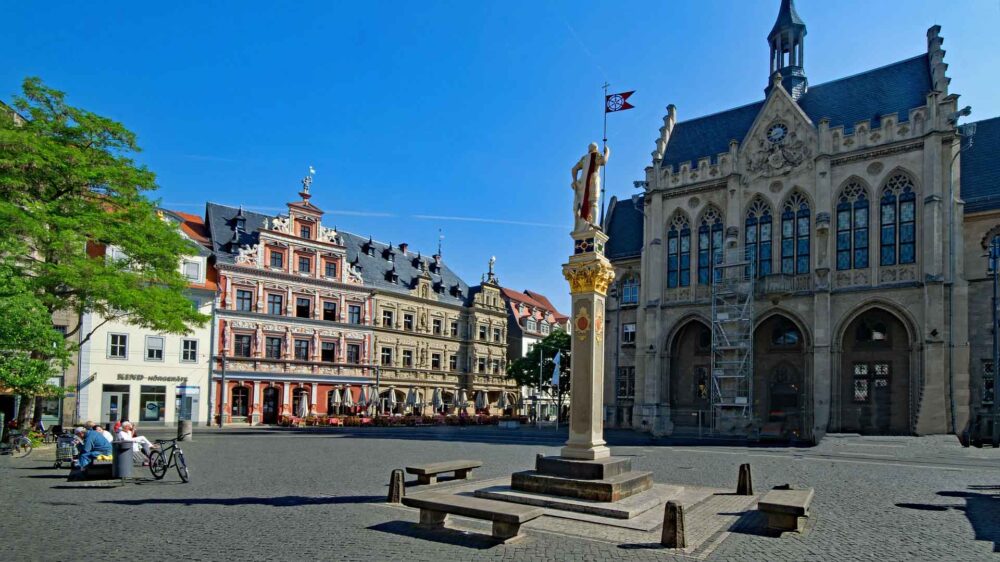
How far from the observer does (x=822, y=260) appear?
119 ft

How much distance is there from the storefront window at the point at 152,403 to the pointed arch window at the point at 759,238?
36.5m

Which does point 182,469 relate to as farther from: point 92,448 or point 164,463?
point 92,448

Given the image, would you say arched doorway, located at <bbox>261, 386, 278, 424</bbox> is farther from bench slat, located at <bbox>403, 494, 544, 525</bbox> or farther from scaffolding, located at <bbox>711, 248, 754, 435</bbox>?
bench slat, located at <bbox>403, 494, 544, 525</bbox>

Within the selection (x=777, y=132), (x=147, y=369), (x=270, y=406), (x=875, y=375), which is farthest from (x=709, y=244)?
(x=147, y=369)

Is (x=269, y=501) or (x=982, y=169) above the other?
(x=982, y=169)

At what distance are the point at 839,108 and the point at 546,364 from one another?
30.0 meters

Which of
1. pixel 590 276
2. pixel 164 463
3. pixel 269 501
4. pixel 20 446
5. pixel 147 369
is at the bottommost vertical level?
pixel 20 446

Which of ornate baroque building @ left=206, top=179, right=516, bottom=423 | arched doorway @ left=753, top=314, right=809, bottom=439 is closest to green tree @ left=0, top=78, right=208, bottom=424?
ornate baroque building @ left=206, top=179, right=516, bottom=423

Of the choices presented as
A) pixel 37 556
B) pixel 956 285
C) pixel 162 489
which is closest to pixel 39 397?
pixel 162 489

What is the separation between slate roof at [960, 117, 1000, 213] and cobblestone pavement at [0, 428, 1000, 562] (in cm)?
1752

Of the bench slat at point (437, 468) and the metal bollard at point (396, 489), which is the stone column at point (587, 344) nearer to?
the bench slat at point (437, 468)

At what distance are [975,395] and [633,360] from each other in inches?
748

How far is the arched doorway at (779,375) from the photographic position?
38062 mm

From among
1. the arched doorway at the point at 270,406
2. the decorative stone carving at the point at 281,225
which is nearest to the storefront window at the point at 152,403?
the arched doorway at the point at 270,406
